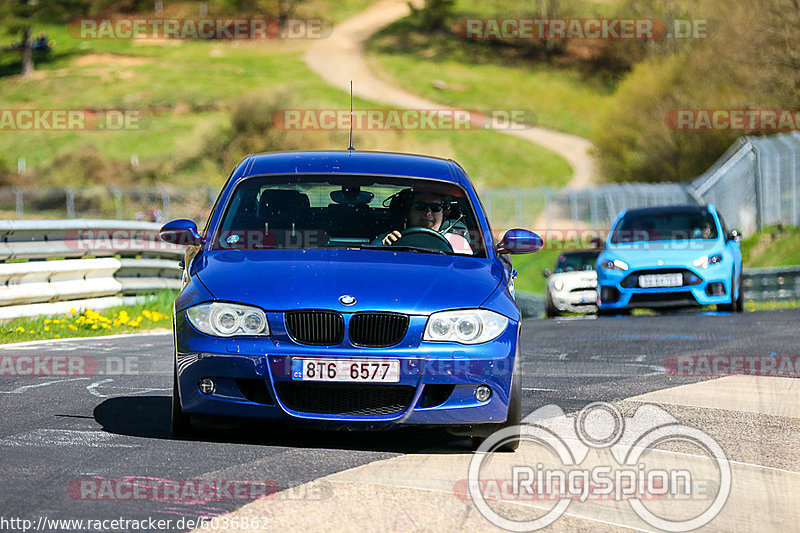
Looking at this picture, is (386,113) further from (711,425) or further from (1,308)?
(711,425)

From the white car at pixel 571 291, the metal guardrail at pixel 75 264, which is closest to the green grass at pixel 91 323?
the metal guardrail at pixel 75 264

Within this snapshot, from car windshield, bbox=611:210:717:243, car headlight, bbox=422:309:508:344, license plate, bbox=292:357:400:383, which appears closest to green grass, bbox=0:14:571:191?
car windshield, bbox=611:210:717:243

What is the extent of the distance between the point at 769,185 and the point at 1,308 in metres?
24.5

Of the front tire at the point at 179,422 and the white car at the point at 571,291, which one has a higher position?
the front tire at the point at 179,422

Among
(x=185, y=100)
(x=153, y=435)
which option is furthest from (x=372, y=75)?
(x=153, y=435)

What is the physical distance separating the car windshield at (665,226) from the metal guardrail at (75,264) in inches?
274

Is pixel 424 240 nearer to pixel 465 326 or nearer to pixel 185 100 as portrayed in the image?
pixel 465 326

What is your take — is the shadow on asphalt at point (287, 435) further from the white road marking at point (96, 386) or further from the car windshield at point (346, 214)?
the car windshield at point (346, 214)

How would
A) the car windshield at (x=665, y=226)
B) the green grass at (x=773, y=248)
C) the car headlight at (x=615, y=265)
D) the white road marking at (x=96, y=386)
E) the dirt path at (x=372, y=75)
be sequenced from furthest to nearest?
1. the dirt path at (x=372, y=75)
2. the green grass at (x=773, y=248)
3. the car windshield at (x=665, y=226)
4. the car headlight at (x=615, y=265)
5. the white road marking at (x=96, y=386)

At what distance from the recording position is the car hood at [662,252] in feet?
60.4

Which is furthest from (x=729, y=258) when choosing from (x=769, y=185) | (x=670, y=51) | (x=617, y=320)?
(x=670, y=51)

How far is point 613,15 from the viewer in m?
101

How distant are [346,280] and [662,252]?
12.8 metres

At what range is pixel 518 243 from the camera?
7785 millimetres
